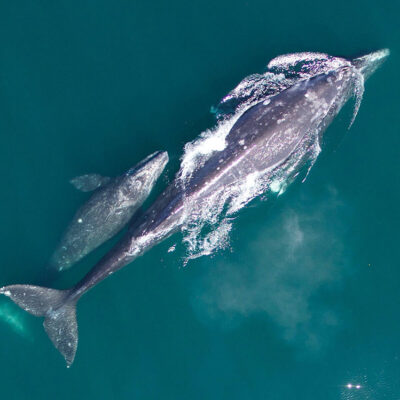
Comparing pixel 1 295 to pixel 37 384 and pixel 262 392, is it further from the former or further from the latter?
pixel 262 392

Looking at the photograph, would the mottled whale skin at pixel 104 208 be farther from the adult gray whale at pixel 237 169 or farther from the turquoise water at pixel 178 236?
Result: the adult gray whale at pixel 237 169

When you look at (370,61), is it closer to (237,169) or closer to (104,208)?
(237,169)

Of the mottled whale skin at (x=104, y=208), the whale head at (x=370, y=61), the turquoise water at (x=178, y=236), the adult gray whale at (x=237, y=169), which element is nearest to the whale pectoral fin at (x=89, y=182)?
the mottled whale skin at (x=104, y=208)

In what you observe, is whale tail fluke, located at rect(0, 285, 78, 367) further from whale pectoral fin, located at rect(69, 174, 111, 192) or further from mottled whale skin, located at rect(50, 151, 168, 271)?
whale pectoral fin, located at rect(69, 174, 111, 192)

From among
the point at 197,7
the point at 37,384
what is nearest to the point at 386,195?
the point at 197,7

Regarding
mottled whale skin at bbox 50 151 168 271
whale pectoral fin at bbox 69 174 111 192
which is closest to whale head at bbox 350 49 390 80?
mottled whale skin at bbox 50 151 168 271
